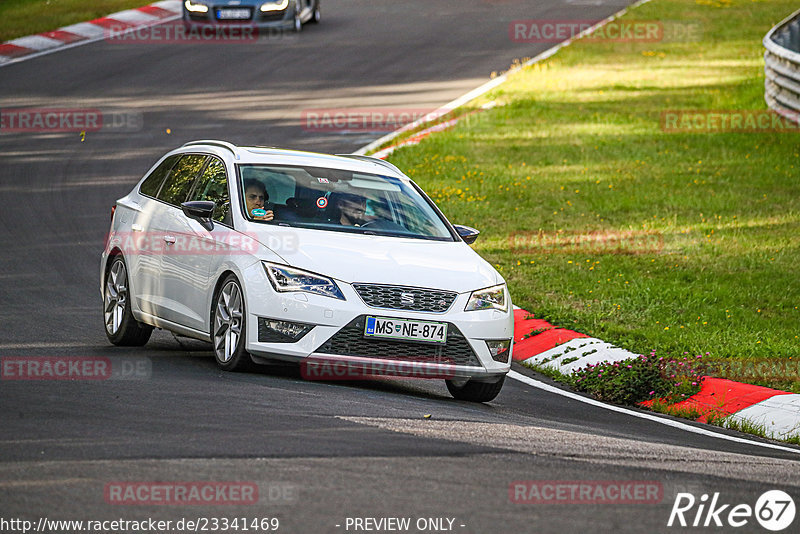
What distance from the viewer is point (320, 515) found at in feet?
18.1

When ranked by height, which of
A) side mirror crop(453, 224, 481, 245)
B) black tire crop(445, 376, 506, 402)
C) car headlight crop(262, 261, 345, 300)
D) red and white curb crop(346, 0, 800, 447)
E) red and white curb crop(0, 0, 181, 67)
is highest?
red and white curb crop(0, 0, 181, 67)

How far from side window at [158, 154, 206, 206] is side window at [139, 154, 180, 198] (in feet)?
0.36

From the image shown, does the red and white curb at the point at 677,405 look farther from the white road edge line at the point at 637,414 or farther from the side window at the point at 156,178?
the side window at the point at 156,178

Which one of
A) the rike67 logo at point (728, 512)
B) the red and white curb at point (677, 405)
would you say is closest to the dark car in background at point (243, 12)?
the red and white curb at point (677, 405)

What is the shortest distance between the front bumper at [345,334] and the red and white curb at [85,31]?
18.8 meters

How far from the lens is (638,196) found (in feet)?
57.6

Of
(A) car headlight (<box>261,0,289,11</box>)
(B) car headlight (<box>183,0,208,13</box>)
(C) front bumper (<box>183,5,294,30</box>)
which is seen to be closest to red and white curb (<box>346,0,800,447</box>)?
(B) car headlight (<box>183,0,208,13</box>)

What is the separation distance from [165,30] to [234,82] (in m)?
5.28

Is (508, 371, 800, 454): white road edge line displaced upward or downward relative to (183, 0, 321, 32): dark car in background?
downward

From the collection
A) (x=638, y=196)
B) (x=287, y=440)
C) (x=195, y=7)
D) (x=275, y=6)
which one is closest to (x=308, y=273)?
(x=287, y=440)

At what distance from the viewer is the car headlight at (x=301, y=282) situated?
859 cm

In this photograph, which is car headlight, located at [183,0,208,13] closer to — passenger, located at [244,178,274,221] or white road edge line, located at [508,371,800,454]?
white road edge line, located at [508,371,800,454]

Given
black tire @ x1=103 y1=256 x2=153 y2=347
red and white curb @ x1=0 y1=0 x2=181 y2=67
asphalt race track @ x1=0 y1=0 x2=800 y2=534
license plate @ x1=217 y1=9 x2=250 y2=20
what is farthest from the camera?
license plate @ x1=217 y1=9 x2=250 y2=20

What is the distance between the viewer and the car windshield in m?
9.52
